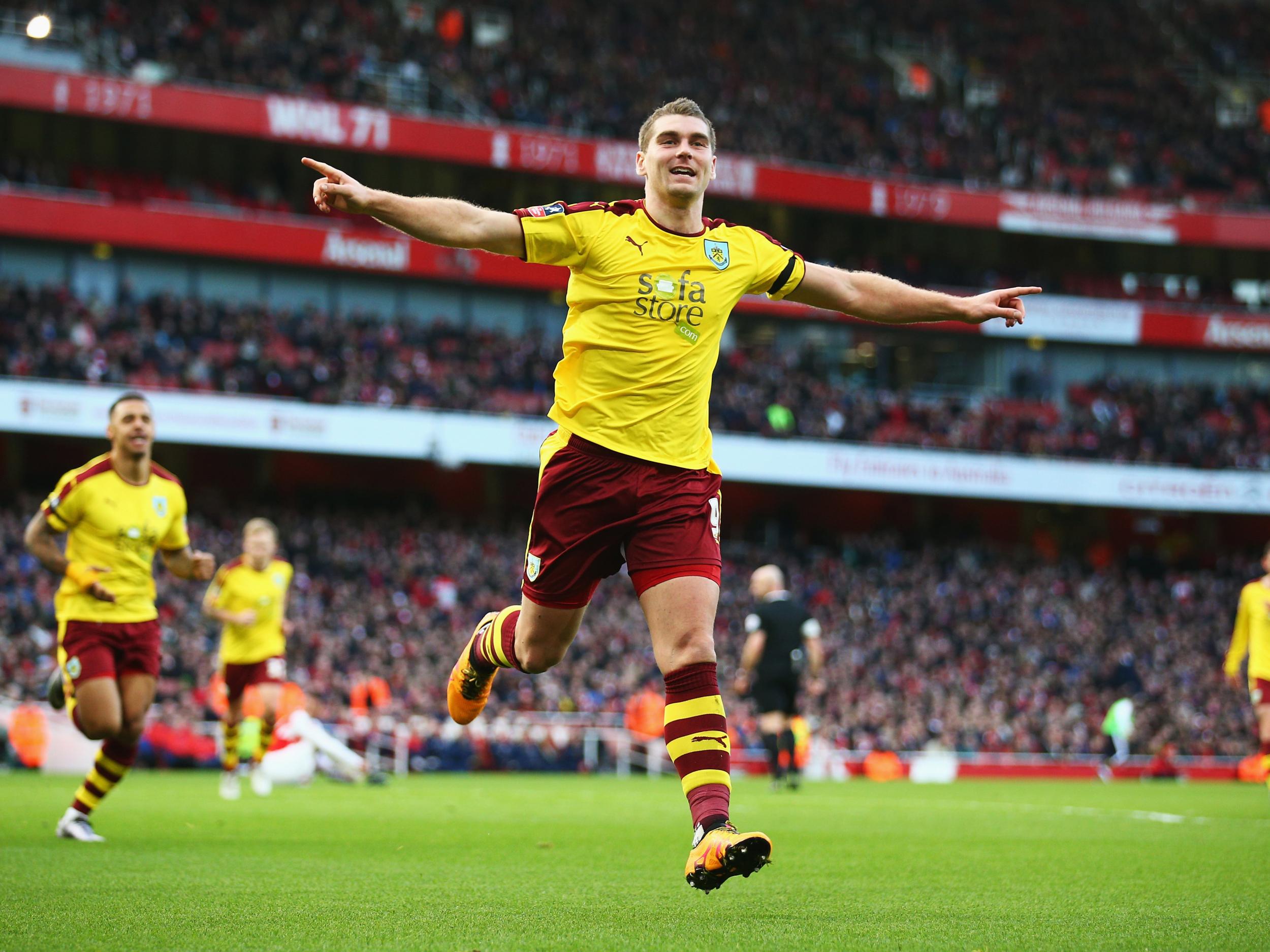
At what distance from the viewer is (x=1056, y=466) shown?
128 feet

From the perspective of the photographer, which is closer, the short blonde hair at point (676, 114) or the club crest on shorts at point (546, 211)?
the club crest on shorts at point (546, 211)

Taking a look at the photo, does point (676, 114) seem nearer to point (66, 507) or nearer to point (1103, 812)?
point (66, 507)

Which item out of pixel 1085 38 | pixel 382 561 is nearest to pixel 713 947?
pixel 382 561

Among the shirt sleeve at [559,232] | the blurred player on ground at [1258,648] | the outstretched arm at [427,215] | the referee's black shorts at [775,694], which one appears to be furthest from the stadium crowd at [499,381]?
the outstretched arm at [427,215]

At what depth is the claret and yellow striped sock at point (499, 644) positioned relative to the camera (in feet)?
22.4

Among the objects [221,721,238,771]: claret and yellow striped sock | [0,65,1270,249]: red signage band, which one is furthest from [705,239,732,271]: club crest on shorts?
[0,65,1270,249]: red signage band

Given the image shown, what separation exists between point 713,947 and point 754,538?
112ft

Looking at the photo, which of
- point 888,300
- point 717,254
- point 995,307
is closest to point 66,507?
point 717,254

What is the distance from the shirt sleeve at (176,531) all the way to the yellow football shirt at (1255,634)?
26.4 feet

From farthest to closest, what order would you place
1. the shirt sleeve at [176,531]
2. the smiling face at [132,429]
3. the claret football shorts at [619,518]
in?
the shirt sleeve at [176,531] < the smiling face at [132,429] < the claret football shorts at [619,518]

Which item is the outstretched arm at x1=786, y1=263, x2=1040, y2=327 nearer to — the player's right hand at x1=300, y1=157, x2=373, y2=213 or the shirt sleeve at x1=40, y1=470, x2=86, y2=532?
the player's right hand at x1=300, y1=157, x2=373, y2=213

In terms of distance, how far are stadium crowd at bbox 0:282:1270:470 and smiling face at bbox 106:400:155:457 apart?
74.4 ft

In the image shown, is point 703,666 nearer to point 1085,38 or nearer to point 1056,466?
point 1056,466

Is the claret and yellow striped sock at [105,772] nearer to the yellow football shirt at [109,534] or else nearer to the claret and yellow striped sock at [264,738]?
the yellow football shirt at [109,534]
